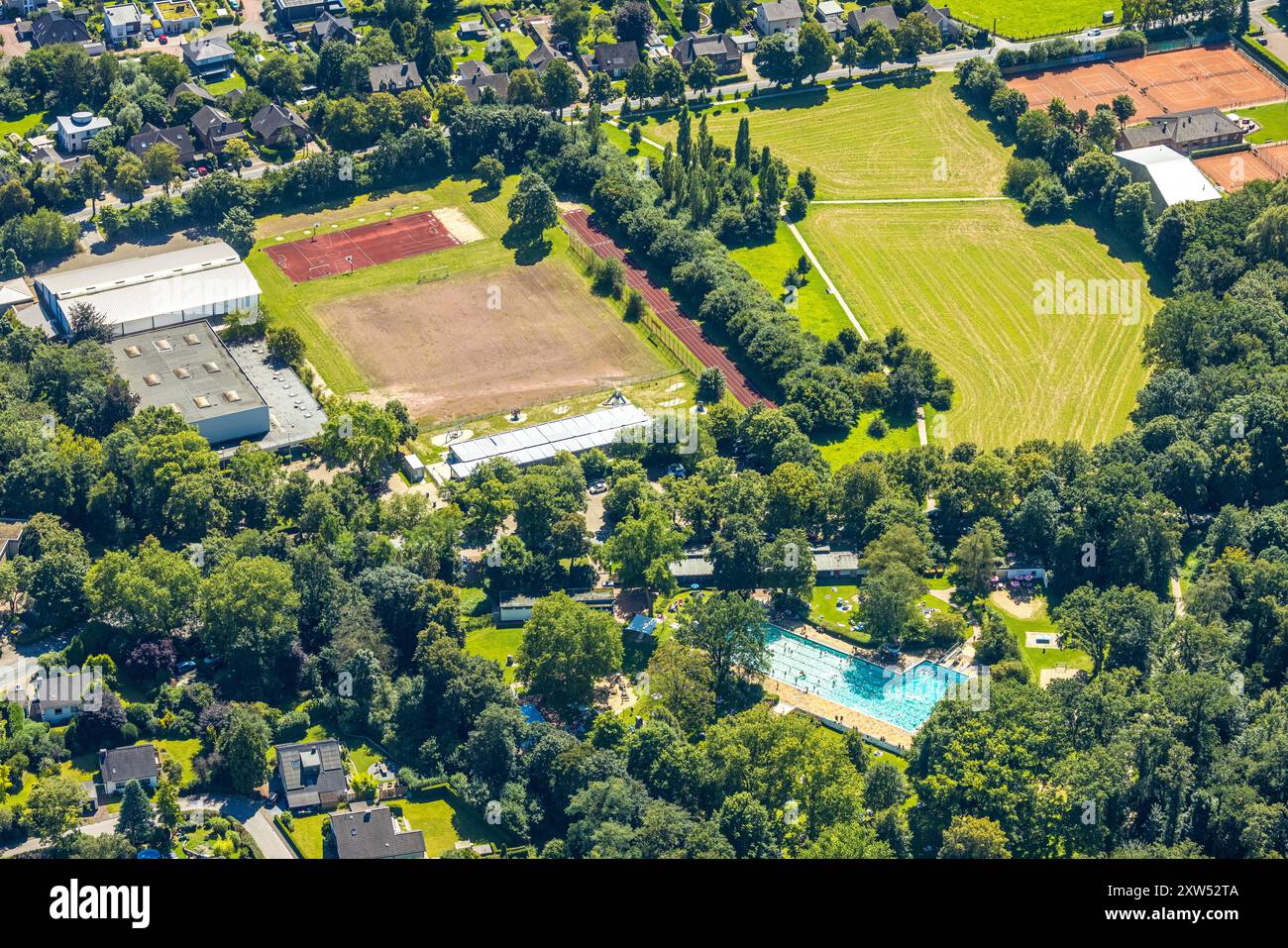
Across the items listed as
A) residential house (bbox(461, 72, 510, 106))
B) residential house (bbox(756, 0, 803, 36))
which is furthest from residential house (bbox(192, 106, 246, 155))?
residential house (bbox(756, 0, 803, 36))

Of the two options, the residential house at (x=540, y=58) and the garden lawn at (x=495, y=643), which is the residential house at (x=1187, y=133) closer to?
the residential house at (x=540, y=58)

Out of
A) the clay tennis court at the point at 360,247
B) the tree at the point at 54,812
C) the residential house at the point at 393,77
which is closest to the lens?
the tree at the point at 54,812

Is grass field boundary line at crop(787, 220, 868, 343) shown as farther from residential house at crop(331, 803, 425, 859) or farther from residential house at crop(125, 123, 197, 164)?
residential house at crop(331, 803, 425, 859)

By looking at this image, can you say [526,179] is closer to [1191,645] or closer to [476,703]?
[476,703]

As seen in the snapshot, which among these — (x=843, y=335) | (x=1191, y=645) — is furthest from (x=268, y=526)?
(x=1191, y=645)

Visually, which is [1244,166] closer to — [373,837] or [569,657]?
[569,657]

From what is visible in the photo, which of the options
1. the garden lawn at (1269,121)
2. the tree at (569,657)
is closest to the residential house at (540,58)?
the garden lawn at (1269,121)
